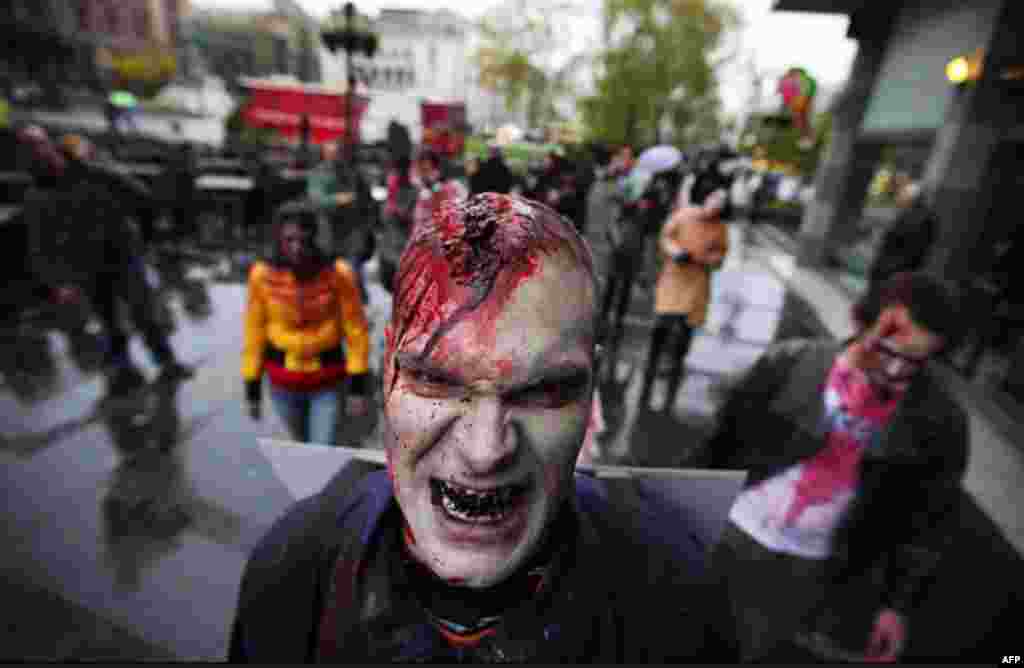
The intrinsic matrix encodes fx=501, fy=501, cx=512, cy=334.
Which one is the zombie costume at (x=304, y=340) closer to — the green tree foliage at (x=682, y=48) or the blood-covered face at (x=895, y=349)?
the blood-covered face at (x=895, y=349)

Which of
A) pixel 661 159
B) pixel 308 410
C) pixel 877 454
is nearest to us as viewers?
pixel 661 159

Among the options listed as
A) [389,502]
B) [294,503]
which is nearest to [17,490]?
[294,503]

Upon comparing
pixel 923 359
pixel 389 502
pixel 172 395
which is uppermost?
pixel 923 359

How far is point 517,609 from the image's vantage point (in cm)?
99

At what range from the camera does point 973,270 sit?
18.3ft

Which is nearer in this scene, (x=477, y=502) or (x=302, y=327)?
(x=477, y=502)

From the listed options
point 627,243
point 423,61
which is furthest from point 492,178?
point 423,61

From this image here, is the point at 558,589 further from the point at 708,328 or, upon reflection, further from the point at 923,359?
the point at 708,328

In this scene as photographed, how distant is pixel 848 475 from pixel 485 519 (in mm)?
1851

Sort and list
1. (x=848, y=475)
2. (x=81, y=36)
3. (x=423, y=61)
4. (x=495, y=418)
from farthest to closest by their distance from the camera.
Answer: (x=81, y=36) → (x=423, y=61) → (x=848, y=475) → (x=495, y=418)

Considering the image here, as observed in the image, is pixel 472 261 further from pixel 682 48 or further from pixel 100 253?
pixel 682 48

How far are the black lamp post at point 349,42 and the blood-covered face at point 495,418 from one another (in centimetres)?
566

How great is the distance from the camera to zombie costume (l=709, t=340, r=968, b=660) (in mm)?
1753

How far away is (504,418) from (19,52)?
149 ft
